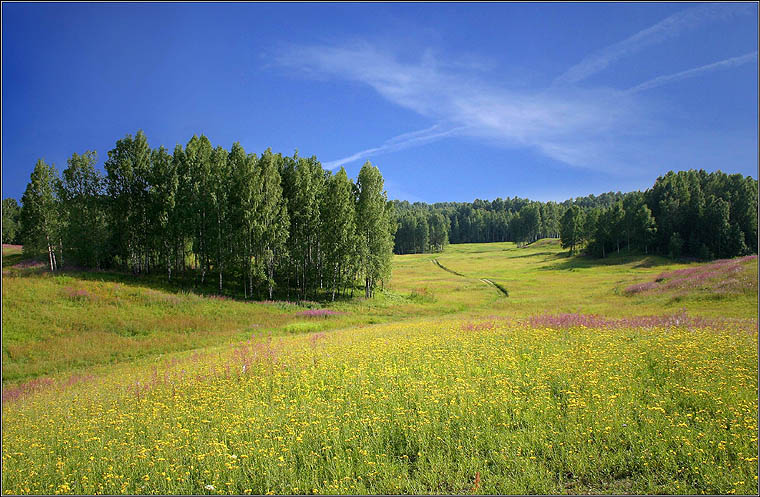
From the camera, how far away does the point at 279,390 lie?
930 cm

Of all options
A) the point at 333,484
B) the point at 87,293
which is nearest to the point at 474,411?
the point at 333,484

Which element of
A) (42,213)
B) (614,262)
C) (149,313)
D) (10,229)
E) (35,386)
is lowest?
(35,386)

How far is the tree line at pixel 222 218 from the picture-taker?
37.9 metres

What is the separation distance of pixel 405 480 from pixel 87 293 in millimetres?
35348

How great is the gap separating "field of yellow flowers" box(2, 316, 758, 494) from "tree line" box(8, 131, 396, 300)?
27965mm

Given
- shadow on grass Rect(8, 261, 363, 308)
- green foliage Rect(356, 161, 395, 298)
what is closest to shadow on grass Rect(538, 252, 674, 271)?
green foliage Rect(356, 161, 395, 298)

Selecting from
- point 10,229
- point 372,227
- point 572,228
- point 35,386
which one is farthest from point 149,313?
point 572,228

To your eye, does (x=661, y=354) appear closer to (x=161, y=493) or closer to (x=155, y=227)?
(x=161, y=493)

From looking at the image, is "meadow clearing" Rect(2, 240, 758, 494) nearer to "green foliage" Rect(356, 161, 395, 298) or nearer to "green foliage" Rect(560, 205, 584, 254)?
"green foliage" Rect(356, 161, 395, 298)

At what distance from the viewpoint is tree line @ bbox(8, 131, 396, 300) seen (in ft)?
124

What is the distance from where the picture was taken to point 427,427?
6625 millimetres

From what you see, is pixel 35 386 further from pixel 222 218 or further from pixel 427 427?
pixel 222 218

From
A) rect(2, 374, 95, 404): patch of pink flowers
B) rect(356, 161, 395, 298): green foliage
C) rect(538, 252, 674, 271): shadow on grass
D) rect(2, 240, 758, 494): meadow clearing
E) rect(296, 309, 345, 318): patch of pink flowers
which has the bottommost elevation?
rect(2, 374, 95, 404): patch of pink flowers

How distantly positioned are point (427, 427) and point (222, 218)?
3817 centimetres
